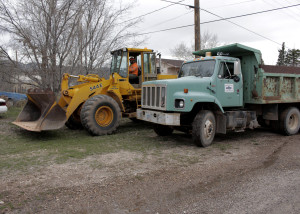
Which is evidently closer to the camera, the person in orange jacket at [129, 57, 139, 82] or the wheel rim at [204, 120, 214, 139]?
the wheel rim at [204, 120, 214, 139]

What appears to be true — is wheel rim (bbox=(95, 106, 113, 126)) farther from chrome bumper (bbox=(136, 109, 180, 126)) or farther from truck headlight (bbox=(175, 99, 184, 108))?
truck headlight (bbox=(175, 99, 184, 108))

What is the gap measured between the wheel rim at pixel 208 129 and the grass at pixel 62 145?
994 mm

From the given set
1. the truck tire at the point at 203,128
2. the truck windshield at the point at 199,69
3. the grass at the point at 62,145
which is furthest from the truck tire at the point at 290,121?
the grass at the point at 62,145

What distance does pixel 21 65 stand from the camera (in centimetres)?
1256

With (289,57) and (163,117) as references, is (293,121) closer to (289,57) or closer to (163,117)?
(163,117)

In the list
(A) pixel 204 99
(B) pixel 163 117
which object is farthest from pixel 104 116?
(A) pixel 204 99

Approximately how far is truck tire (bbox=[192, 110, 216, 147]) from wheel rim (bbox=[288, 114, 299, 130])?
145 inches

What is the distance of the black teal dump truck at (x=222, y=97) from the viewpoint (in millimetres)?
7105

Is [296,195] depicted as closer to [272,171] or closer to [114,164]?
[272,171]

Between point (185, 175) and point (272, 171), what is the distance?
177 centimetres

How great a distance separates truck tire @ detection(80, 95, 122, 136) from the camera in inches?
333

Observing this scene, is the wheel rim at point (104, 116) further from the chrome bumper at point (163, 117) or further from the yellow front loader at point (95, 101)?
the chrome bumper at point (163, 117)

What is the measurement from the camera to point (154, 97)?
7516 millimetres

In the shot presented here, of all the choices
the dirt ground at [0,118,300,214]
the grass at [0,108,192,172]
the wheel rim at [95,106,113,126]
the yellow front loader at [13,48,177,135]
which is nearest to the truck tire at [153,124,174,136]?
the grass at [0,108,192,172]
